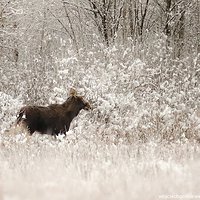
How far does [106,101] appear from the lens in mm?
12438

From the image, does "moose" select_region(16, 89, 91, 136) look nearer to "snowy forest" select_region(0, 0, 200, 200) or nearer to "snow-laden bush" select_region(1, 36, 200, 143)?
"snowy forest" select_region(0, 0, 200, 200)

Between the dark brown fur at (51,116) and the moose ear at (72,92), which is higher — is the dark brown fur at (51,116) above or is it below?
below

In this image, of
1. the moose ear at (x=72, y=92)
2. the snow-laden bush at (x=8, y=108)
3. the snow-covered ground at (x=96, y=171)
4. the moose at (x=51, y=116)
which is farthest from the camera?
the snow-laden bush at (x=8, y=108)

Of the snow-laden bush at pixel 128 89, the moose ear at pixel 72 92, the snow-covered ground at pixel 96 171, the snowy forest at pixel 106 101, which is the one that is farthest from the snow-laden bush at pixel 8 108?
the snow-covered ground at pixel 96 171

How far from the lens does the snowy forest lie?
19.9 feet

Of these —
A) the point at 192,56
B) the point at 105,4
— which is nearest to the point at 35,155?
the point at 192,56

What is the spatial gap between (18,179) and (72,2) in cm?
1330

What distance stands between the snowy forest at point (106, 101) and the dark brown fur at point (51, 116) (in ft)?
0.79

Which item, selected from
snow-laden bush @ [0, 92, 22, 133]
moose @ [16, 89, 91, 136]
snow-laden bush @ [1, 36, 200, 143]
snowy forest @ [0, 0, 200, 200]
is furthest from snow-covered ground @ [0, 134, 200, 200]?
snow-laden bush @ [0, 92, 22, 133]

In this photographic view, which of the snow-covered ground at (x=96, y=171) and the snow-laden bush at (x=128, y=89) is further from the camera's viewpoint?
the snow-laden bush at (x=128, y=89)

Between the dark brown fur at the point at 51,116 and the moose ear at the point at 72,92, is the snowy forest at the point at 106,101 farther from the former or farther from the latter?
the moose ear at the point at 72,92

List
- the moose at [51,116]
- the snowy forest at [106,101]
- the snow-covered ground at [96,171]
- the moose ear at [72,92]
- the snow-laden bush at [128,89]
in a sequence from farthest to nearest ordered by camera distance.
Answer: the moose ear at [72,92]
the snow-laden bush at [128,89]
the moose at [51,116]
the snowy forest at [106,101]
the snow-covered ground at [96,171]

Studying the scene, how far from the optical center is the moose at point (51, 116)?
9835mm

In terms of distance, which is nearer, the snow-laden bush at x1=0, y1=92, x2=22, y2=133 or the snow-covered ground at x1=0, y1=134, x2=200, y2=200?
the snow-covered ground at x1=0, y1=134, x2=200, y2=200
